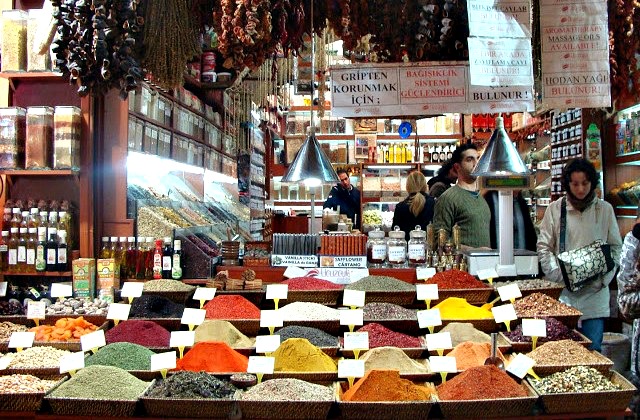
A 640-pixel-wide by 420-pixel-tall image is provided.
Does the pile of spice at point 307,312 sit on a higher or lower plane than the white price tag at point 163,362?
higher

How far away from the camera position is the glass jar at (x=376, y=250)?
12.1 ft

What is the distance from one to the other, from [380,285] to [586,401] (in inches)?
45.6

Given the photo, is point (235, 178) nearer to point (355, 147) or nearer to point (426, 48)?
point (355, 147)

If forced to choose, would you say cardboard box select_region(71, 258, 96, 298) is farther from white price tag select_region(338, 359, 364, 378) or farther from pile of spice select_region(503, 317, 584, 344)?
pile of spice select_region(503, 317, 584, 344)

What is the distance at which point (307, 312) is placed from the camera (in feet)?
9.60

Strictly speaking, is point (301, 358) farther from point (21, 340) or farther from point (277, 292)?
point (21, 340)

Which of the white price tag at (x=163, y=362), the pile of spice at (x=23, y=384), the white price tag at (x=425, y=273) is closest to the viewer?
the pile of spice at (x=23, y=384)

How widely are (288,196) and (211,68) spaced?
3114 millimetres

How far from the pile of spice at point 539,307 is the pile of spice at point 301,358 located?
37.1 inches

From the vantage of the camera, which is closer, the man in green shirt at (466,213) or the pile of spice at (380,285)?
the pile of spice at (380,285)

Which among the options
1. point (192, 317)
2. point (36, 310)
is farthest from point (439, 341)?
point (36, 310)

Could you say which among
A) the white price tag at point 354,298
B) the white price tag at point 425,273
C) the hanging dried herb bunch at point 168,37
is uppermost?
the hanging dried herb bunch at point 168,37

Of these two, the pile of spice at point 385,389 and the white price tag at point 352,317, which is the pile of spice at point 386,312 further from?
the pile of spice at point 385,389

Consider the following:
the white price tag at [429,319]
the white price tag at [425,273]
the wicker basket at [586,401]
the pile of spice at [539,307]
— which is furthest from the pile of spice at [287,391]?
the white price tag at [425,273]
